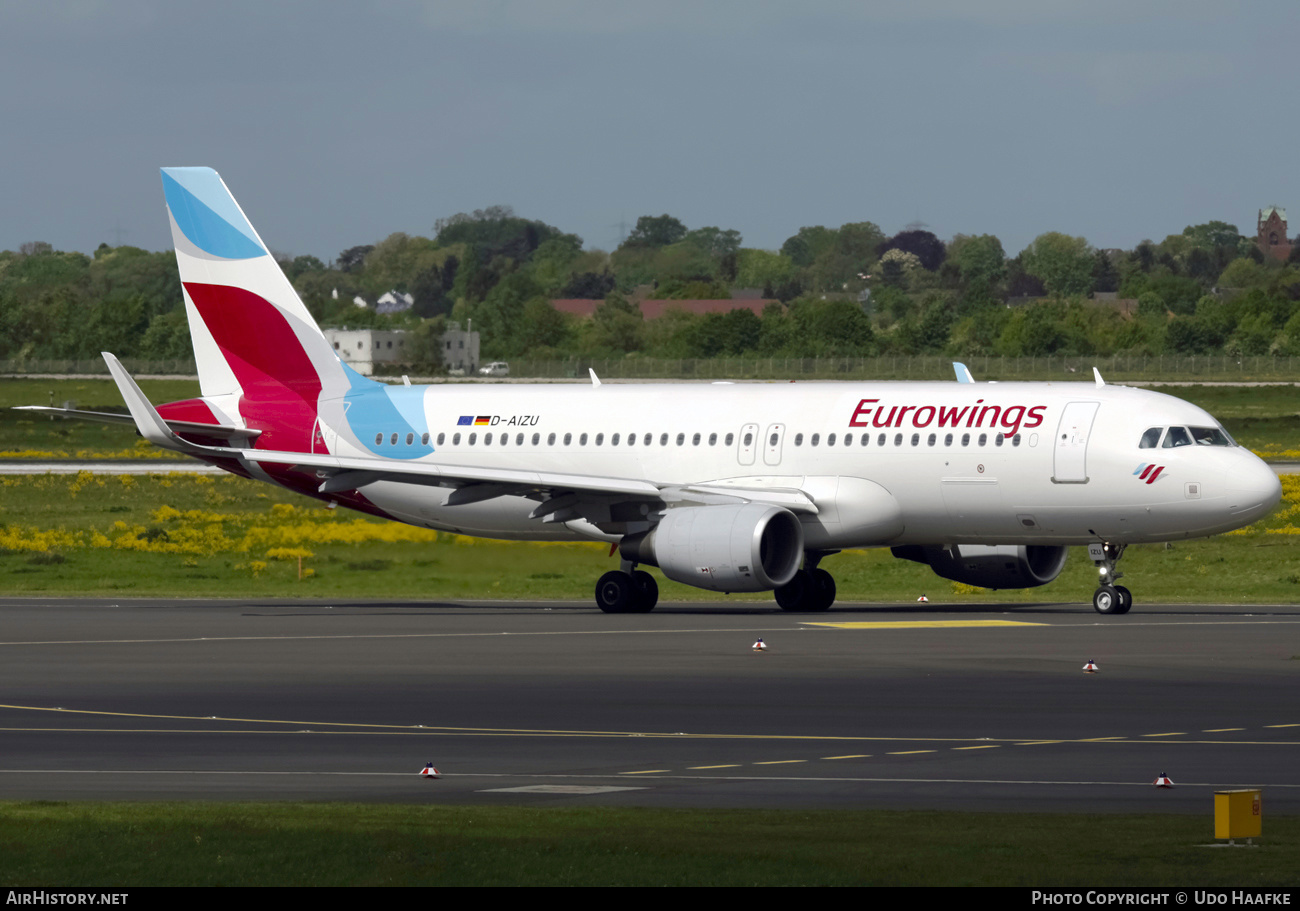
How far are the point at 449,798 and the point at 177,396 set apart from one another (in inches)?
4302

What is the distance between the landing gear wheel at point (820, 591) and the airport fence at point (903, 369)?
77.1 metres

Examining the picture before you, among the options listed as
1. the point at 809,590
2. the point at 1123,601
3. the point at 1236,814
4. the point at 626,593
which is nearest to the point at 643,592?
the point at 626,593

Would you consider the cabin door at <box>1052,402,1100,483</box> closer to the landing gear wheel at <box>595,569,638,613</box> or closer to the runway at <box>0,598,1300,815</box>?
the runway at <box>0,598,1300,815</box>

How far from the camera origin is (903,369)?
139875mm

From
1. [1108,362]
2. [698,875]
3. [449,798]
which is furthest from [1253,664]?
[1108,362]

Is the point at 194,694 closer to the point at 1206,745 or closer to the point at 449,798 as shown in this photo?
the point at 449,798

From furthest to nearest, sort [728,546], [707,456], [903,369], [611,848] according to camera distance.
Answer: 1. [903,369]
2. [707,456]
3. [728,546]
4. [611,848]

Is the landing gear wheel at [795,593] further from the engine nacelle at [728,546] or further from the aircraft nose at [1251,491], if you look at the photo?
the aircraft nose at [1251,491]

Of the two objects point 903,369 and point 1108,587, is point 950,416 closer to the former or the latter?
point 1108,587

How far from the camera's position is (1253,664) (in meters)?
29.3

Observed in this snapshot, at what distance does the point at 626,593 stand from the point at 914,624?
6.52 m

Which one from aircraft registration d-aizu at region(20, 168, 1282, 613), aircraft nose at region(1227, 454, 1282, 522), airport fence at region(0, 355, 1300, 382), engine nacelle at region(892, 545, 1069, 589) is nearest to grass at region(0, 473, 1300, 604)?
engine nacelle at region(892, 545, 1069, 589)

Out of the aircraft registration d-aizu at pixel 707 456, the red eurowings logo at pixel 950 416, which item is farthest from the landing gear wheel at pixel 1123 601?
the red eurowings logo at pixel 950 416

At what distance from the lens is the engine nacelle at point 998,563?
43031mm
